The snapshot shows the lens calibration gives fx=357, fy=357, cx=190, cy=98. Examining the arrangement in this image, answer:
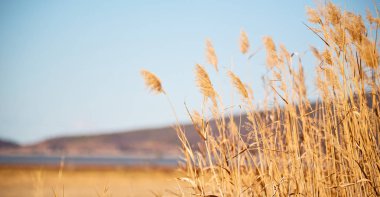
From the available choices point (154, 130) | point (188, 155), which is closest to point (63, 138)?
point (154, 130)

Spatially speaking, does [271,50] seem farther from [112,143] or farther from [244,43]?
[112,143]

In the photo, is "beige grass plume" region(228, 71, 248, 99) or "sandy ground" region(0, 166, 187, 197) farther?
"sandy ground" region(0, 166, 187, 197)

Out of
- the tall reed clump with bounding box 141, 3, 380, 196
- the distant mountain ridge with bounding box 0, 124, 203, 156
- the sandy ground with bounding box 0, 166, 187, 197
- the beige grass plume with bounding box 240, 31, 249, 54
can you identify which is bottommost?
the distant mountain ridge with bounding box 0, 124, 203, 156

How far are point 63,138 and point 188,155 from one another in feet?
Answer: 385

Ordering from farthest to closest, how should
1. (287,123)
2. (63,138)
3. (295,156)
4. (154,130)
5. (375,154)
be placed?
(63,138) < (154,130) < (287,123) < (295,156) < (375,154)

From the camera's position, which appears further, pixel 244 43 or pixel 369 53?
pixel 244 43

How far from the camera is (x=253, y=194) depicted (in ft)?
6.04

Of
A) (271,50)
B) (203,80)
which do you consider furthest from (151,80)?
(271,50)

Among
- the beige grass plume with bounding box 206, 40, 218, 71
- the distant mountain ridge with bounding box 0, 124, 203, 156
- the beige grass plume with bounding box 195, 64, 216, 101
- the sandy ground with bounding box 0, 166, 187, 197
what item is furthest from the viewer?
the distant mountain ridge with bounding box 0, 124, 203, 156

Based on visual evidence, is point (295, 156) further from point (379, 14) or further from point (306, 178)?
point (379, 14)

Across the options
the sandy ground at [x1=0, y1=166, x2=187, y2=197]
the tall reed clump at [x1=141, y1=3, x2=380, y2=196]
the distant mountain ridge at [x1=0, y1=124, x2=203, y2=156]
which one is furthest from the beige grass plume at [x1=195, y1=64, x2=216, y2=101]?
the distant mountain ridge at [x1=0, y1=124, x2=203, y2=156]

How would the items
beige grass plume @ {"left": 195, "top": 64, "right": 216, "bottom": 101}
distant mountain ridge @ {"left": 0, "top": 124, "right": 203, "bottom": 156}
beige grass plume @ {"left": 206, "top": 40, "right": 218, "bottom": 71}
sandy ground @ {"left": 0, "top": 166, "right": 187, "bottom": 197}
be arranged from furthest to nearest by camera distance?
distant mountain ridge @ {"left": 0, "top": 124, "right": 203, "bottom": 156}, sandy ground @ {"left": 0, "top": 166, "right": 187, "bottom": 197}, beige grass plume @ {"left": 206, "top": 40, "right": 218, "bottom": 71}, beige grass plume @ {"left": 195, "top": 64, "right": 216, "bottom": 101}

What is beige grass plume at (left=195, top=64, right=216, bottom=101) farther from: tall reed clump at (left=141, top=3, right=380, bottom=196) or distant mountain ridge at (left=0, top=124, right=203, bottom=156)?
distant mountain ridge at (left=0, top=124, right=203, bottom=156)

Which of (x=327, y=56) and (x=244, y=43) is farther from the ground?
(x=244, y=43)
